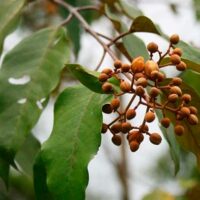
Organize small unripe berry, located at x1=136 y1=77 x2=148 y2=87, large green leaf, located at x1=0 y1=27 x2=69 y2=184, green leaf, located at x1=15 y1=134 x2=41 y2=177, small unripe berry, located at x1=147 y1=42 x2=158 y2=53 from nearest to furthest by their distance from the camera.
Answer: small unripe berry, located at x1=136 y1=77 x2=148 y2=87
small unripe berry, located at x1=147 y1=42 x2=158 y2=53
large green leaf, located at x1=0 y1=27 x2=69 y2=184
green leaf, located at x1=15 y1=134 x2=41 y2=177

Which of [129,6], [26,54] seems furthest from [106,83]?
[129,6]

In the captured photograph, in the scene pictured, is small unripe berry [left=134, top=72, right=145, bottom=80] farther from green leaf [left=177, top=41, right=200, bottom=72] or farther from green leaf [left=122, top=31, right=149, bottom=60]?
green leaf [left=122, top=31, right=149, bottom=60]

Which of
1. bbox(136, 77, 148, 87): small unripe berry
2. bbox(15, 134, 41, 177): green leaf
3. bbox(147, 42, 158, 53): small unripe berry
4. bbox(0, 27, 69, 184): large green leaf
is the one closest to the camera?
bbox(136, 77, 148, 87): small unripe berry

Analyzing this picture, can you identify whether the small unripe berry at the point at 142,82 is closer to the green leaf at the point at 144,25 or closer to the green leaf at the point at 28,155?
the green leaf at the point at 144,25

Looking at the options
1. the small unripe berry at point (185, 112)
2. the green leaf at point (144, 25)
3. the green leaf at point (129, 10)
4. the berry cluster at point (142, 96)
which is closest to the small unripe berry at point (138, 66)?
the berry cluster at point (142, 96)

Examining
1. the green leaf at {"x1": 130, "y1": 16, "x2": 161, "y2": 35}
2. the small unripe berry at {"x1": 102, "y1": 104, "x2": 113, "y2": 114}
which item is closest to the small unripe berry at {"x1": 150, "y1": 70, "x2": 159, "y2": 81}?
the small unripe berry at {"x1": 102, "y1": 104, "x2": 113, "y2": 114}

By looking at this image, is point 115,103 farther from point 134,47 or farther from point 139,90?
point 134,47

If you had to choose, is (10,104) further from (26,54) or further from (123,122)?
(123,122)

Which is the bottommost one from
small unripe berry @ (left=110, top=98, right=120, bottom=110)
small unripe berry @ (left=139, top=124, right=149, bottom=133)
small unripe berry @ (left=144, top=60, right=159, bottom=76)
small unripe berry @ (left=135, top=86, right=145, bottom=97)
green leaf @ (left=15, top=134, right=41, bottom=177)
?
green leaf @ (left=15, top=134, right=41, bottom=177)
